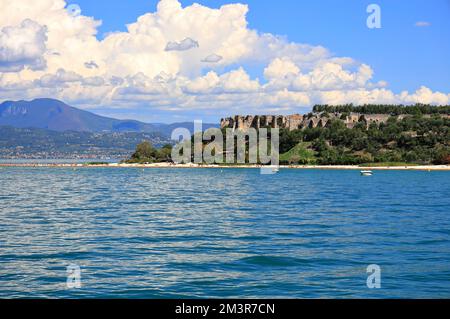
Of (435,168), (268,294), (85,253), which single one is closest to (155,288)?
(268,294)

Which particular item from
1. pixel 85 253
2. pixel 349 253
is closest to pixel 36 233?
pixel 85 253

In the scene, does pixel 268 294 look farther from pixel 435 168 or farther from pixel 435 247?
pixel 435 168

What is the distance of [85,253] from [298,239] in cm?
1159

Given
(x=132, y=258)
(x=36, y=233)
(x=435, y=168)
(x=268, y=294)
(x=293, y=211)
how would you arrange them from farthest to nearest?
(x=435, y=168)
(x=293, y=211)
(x=36, y=233)
(x=132, y=258)
(x=268, y=294)

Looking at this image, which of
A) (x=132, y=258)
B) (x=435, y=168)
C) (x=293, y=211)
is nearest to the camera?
(x=132, y=258)

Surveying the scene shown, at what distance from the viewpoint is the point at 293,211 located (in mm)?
49812

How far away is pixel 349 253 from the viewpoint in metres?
27.2
